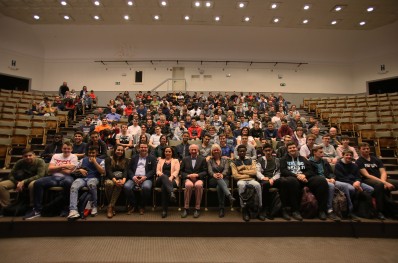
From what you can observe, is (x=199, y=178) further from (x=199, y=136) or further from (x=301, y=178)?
(x=199, y=136)

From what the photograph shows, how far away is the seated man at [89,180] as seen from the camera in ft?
9.10

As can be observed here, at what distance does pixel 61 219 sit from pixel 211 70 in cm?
1018

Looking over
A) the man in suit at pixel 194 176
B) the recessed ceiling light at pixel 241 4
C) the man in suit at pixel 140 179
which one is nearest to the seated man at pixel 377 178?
the man in suit at pixel 194 176

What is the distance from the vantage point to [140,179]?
10.0ft

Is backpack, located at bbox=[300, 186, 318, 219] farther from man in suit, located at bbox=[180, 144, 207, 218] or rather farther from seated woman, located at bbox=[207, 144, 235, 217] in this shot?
man in suit, located at bbox=[180, 144, 207, 218]

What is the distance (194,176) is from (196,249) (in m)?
0.99

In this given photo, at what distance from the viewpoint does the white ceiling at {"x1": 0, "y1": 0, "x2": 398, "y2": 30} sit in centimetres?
882

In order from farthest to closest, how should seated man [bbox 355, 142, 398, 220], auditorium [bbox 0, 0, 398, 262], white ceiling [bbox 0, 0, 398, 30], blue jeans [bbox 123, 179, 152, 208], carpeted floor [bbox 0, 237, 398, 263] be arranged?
white ceiling [bbox 0, 0, 398, 30]
blue jeans [bbox 123, 179, 152, 208]
seated man [bbox 355, 142, 398, 220]
auditorium [bbox 0, 0, 398, 262]
carpeted floor [bbox 0, 237, 398, 263]

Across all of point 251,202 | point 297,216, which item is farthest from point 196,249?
point 297,216

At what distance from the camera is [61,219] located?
2680mm

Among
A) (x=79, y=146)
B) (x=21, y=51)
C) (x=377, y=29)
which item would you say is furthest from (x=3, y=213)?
(x=377, y=29)

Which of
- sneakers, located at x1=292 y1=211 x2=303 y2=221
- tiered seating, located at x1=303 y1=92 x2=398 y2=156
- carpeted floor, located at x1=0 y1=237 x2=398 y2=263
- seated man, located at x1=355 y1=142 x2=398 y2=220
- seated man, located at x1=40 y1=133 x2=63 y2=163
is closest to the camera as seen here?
carpeted floor, located at x1=0 y1=237 x2=398 y2=263

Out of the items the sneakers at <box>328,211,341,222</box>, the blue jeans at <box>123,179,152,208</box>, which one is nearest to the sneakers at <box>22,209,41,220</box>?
the blue jeans at <box>123,179,152,208</box>

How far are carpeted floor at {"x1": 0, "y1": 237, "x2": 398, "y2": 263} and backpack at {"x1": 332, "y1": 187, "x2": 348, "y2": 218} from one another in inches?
13.0
